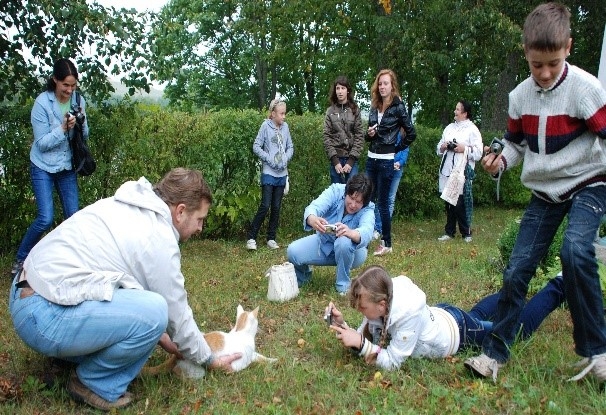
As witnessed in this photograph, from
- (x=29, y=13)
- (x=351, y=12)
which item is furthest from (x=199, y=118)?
(x=351, y=12)

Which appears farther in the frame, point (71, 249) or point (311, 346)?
point (311, 346)

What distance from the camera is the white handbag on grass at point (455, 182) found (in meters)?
8.47

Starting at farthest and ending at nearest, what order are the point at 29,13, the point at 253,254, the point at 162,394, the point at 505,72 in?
the point at 505,72 → the point at 253,254 → the point at 29,13 → the point at 162,394

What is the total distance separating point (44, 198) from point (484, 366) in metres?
4.43

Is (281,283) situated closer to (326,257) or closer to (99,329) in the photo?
(326,257)

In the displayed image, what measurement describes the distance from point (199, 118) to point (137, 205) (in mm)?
5421

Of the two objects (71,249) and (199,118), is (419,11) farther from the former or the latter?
(71,249)

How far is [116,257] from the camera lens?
3080 mm

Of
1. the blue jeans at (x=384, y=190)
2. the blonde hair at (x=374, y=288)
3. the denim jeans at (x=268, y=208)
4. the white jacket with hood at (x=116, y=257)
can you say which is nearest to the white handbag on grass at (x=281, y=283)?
the blonde hair at (x=374, y=288)

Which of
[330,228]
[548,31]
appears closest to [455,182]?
[330,228]

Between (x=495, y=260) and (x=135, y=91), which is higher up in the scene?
(x=135, y=91)

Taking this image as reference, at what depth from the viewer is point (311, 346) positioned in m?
4.19

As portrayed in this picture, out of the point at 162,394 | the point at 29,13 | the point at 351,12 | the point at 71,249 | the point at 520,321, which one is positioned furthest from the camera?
the point at 351,12

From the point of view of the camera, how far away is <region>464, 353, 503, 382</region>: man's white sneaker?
348 cm
